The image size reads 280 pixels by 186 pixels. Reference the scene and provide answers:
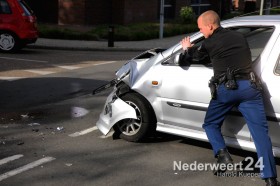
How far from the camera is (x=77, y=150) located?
5863 mm

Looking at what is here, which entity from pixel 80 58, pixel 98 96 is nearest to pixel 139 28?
pixel 80 58

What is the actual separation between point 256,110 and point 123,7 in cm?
2284

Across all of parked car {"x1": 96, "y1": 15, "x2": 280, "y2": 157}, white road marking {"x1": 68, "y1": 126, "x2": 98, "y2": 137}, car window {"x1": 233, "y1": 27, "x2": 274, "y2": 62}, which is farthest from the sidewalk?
car window {"x1": 233, "y1": 27, "x2": 274, "y2": 62}

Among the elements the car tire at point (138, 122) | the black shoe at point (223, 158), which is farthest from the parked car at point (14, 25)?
the black shoe at point (223, 158)

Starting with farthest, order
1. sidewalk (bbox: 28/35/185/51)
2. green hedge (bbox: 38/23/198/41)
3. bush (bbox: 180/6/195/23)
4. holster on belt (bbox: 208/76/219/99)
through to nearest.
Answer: bush (bbox: 180/6/195/23), green hedge (bbox: 38/23/198/41), sidewalk (bbox: 28/35/185/51), holster on belt (bbox: 208/76/219/99)

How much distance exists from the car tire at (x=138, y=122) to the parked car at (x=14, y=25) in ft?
33.8

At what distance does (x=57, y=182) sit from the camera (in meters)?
4.83

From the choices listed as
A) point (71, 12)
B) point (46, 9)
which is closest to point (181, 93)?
point (71, 12)

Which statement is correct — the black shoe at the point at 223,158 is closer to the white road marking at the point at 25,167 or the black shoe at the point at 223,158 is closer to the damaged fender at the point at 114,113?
the damaged fender at the point at 114,113

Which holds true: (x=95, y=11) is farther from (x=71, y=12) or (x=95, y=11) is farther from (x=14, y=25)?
(x=14, y=25)

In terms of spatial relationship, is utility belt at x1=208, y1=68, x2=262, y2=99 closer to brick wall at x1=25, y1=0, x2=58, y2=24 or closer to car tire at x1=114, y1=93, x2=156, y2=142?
car tire at x1=114, y1=93, x2=156, y2=142

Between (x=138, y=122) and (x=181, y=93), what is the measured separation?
78cm

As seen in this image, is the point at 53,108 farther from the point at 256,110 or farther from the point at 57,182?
the point at 256,110

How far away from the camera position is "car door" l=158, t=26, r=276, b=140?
17.2ft
